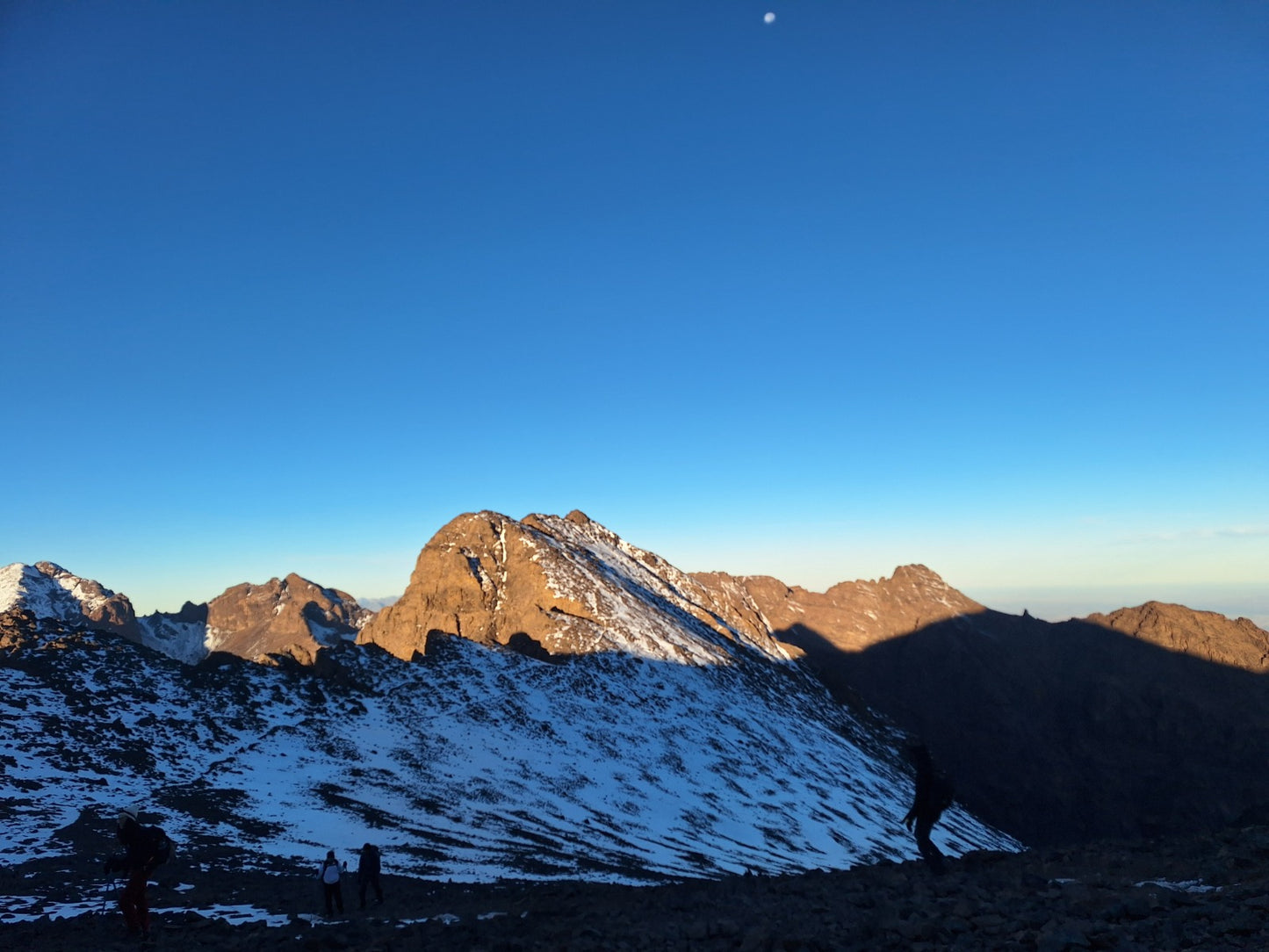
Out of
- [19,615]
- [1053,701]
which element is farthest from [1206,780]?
[19,615]

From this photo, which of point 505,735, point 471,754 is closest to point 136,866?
point 471,754

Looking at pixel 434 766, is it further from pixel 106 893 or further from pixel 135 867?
pixel 135 867

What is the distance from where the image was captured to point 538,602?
96.7 m

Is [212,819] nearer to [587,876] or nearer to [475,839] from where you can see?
[475,839]

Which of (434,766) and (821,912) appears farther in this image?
(434,766)

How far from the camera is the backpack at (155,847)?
14.6 metres

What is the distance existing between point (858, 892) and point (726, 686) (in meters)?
76.0

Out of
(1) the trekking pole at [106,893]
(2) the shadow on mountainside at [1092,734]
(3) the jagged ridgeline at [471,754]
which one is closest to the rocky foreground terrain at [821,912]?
(1) the trekking pole at [106,893]

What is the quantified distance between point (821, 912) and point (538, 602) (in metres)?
85.8

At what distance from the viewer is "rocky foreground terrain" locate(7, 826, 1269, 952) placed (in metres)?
9.58

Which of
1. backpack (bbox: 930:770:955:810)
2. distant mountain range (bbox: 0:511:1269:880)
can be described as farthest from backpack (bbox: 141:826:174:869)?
backpack (bbox: 930:770:955:810)

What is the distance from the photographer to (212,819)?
33812mm

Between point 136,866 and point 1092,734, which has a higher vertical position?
point 136,866

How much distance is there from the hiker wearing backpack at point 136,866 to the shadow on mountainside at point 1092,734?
120432 millimetres
